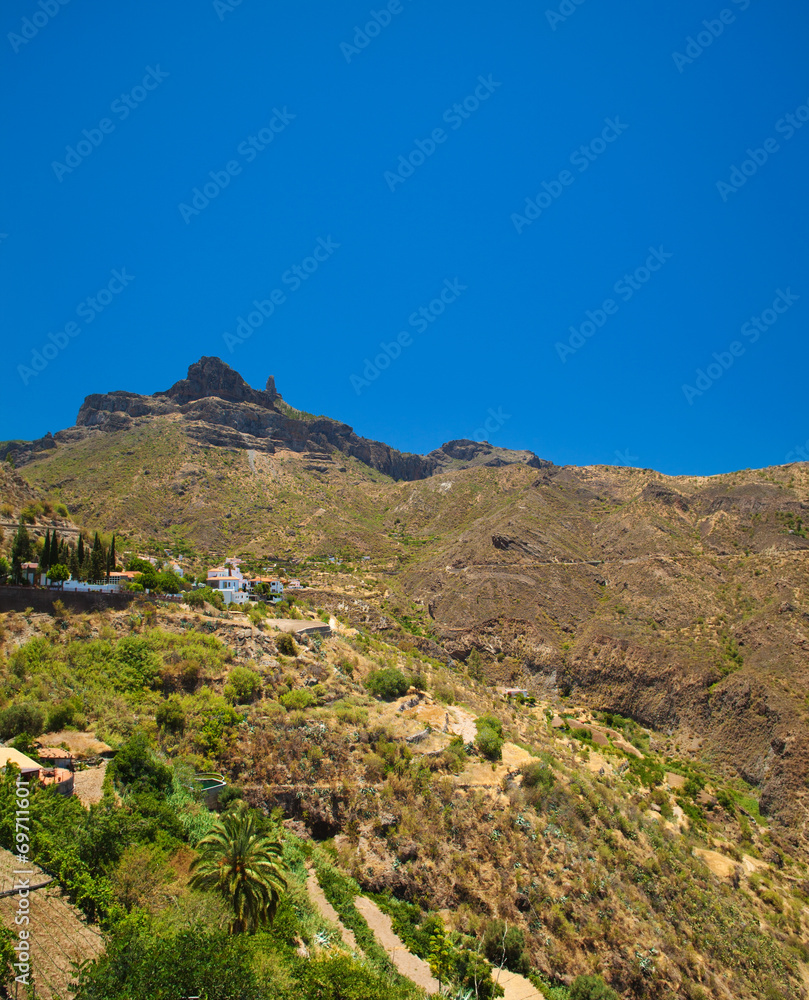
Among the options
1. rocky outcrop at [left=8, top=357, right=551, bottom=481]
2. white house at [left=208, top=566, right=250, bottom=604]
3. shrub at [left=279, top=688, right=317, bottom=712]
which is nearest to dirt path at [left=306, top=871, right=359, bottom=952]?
shrub at [left=279, top=688, right=317, bottom=712]

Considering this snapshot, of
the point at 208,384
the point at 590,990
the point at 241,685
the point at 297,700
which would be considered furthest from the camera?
the point at 208,384

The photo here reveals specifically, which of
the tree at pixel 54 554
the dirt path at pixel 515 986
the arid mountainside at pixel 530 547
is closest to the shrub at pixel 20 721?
the tree at pixel 54 554

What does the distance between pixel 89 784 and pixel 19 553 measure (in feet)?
56.8

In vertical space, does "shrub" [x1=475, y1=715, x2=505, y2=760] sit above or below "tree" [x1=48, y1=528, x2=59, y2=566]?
below

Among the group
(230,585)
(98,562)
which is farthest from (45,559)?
(230,585)

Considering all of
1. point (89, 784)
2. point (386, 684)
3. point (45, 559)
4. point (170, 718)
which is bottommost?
point (89, 784)

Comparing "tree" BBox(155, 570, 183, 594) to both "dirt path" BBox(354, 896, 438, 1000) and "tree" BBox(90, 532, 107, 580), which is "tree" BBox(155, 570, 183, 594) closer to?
"tree" BBox(90, 532, 107, 580)

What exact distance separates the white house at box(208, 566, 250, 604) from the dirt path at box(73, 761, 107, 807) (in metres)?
23.2

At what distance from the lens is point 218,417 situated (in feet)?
362

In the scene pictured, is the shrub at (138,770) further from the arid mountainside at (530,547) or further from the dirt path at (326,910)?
the arid mountainside at (530,547)

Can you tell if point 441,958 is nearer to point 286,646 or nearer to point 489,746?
point 489,746

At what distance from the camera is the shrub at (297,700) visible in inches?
974

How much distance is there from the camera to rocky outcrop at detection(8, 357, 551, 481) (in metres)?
107

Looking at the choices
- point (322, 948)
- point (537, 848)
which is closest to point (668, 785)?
point (537, 848)
